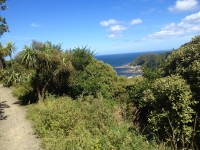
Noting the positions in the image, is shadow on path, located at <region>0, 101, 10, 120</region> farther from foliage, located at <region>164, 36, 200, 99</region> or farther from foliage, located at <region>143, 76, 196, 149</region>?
foliage, located at <region>164, 36, 200, 99</region>

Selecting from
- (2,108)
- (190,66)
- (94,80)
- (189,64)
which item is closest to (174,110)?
(190,66)

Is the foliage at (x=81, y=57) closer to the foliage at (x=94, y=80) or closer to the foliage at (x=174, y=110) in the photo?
the foliage at (x=94, y=80)

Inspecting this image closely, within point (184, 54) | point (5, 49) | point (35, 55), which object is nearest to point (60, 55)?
point (35, 55)

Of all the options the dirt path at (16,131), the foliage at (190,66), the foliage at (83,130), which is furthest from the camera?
the dirt path at (16,131)

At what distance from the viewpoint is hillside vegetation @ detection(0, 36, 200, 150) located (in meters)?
9.33

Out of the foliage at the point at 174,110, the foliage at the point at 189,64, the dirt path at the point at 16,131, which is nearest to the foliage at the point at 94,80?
the dirt path at the point at 16,131

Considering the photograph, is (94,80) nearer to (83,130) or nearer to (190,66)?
(83,130)

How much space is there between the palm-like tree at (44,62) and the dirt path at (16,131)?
2071mm

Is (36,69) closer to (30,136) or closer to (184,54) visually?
(30,136)

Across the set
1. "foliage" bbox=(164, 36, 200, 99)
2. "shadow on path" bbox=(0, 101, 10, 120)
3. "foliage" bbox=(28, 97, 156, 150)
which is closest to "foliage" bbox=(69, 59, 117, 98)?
"foliage" bbox=(28, 97, 156, 150)

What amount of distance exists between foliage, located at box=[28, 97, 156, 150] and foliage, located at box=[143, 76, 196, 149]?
0.94 meters

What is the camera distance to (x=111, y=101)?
1652cm

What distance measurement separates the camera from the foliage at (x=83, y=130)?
27.9 ft

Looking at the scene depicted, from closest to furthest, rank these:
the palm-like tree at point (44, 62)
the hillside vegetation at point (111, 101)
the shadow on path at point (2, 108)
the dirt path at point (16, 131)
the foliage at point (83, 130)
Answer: the foliage at point (83, 130), the hillside vegetation at point (111, 101), the dirt path at point (16, 131), the shadow on path at point (2, 108), the palm-like tree at point (44, 62)
